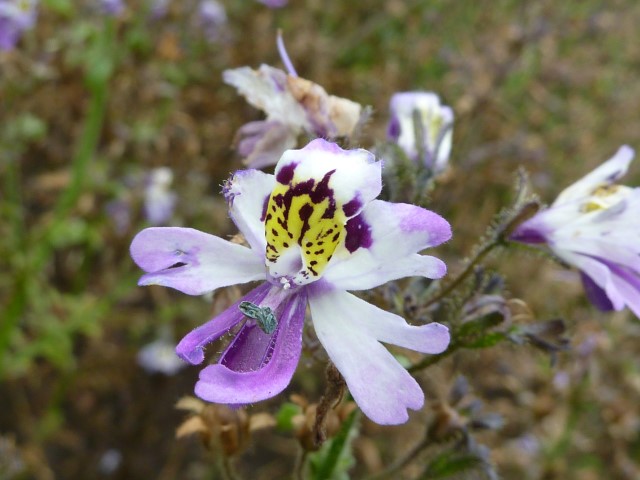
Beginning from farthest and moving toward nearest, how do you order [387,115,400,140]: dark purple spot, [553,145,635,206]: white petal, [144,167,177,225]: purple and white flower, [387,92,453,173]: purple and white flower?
[144,167,177,225]: purple and white flower
[387,115,400,140]: dark purple spot
[387,92,453,173]: purple and white flower
[553,145,635,206]: white petal

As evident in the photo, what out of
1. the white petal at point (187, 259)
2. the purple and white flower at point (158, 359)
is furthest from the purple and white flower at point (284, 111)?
the purple and white flower at point (158, 359)

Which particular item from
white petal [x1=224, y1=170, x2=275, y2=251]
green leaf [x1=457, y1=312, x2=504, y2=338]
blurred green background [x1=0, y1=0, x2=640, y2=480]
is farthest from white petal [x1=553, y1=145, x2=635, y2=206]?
blurred green background [x1=0, y1=0, x2=640, y2=480]

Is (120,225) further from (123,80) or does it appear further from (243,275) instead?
(243,275)

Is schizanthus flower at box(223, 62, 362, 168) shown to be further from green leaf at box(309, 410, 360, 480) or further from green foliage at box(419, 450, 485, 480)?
green foliage at box(419, 450, 485, 480)

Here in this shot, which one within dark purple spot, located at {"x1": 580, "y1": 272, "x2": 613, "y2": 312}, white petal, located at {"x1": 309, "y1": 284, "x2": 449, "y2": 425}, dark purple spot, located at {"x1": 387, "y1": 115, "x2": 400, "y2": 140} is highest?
white petal, located at {"x1": 309, "y1": 284, "x2": 449, "y2": 425}

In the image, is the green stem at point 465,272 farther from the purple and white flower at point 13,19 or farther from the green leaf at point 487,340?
the purple and white flower at point 13,19

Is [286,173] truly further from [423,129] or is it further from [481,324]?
[423,129]
